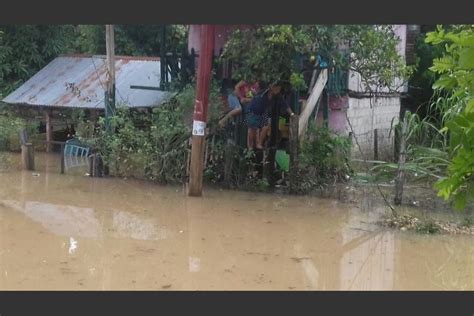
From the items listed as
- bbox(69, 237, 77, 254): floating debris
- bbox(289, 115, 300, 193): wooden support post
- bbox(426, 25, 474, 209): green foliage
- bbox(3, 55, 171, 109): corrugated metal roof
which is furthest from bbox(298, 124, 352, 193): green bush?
bbox(426, 25, 474, 209): green foliage

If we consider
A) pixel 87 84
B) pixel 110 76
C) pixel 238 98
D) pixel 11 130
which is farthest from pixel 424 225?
pixel 11 130

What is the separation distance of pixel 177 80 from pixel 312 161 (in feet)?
12.2

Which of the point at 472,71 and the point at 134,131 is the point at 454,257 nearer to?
the point at 472,71

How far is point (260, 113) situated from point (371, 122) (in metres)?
4.81

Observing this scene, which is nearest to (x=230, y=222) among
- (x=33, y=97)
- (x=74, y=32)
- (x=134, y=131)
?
(x=134, y=131)

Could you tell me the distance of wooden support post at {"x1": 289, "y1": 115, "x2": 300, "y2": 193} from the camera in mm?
11094

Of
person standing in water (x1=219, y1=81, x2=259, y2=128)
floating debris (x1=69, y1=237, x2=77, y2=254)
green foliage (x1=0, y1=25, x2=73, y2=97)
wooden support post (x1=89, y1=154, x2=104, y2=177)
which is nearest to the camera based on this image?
floating debris (x1=69, y1=237, x2=77, y2=254)

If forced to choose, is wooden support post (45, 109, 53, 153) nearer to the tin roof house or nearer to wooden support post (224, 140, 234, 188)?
the tin roof house

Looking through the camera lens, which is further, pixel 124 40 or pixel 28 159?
pixel 124 40

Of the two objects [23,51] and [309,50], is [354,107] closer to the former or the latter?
[309,50]

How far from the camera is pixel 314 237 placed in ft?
27.8

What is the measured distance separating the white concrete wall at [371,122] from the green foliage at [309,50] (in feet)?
7.93

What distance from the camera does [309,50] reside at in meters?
10.9

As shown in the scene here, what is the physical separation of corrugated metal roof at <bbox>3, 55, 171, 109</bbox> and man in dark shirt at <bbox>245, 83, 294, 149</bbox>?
99.6 inches
